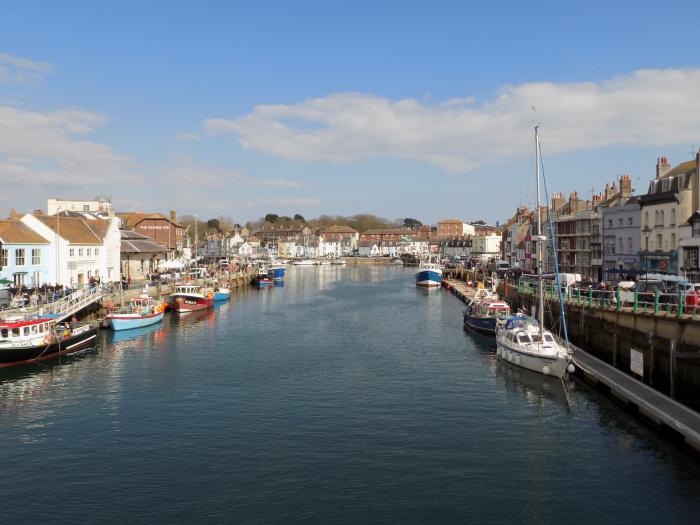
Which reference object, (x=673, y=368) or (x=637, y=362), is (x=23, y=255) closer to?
(x=637, y=362)

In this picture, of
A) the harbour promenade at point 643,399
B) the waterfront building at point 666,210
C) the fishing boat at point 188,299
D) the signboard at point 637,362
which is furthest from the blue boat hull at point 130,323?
the waterfront building at point 666,210

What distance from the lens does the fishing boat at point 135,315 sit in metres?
55.1

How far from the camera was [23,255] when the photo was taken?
2239 inches

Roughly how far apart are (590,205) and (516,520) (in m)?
73.8

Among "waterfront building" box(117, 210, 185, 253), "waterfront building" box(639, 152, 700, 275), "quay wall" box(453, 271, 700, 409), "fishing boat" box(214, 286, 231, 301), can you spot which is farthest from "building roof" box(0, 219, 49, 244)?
"waterfront building" box(117, 210, 185, 253)

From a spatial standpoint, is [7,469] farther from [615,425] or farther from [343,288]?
[343,288]

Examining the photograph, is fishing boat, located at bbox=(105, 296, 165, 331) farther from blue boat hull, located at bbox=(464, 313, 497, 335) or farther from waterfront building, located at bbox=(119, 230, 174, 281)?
blue boat hull, located at bbox=(464, 313, 497, 335)

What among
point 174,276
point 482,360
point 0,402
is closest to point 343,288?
point 174,276

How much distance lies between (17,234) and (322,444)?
45.4m

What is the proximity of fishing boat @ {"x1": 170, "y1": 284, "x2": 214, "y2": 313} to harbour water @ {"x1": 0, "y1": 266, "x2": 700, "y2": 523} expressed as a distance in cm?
2735

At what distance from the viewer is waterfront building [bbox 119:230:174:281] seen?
280 ft

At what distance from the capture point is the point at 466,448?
24.5m

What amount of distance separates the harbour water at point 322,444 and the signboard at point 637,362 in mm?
2754

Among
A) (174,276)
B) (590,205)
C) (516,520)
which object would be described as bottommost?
(516,520)
